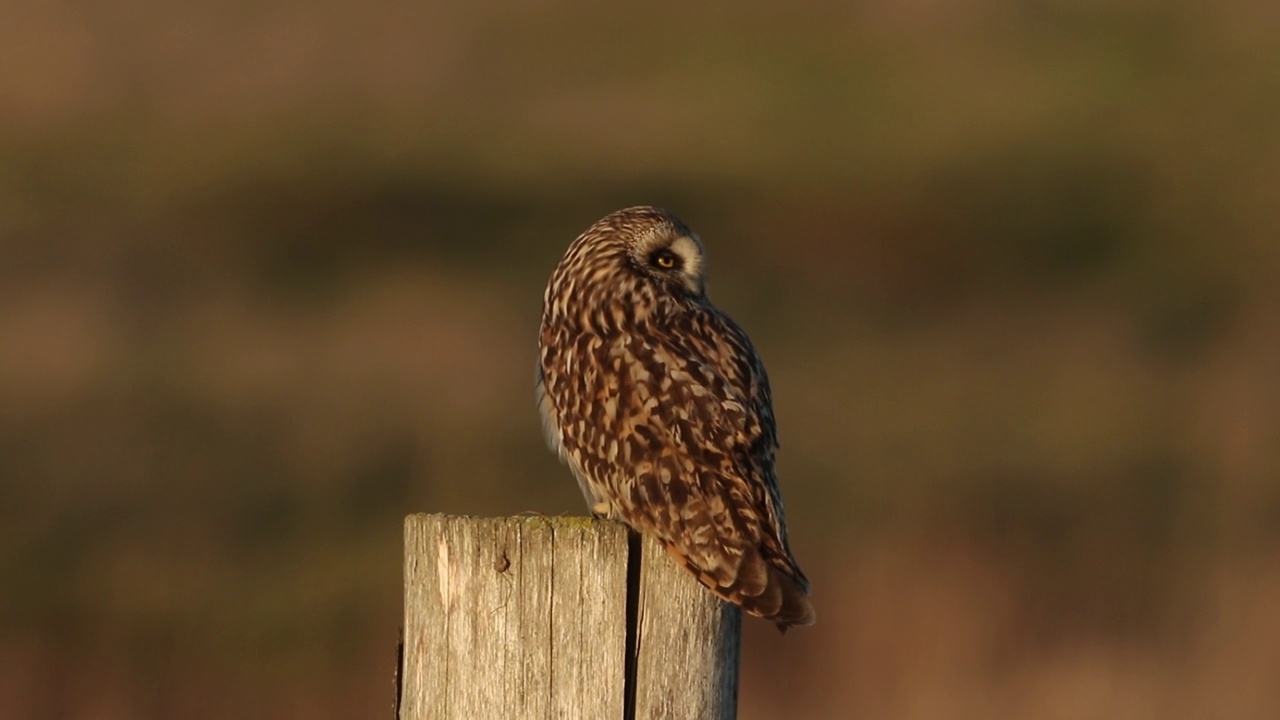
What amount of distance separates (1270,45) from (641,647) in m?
18.9

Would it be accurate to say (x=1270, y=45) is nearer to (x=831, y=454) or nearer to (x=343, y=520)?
(x=831, y=454)

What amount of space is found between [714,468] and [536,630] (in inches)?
28.4

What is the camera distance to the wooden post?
125 inches

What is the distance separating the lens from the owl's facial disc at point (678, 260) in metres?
4.48

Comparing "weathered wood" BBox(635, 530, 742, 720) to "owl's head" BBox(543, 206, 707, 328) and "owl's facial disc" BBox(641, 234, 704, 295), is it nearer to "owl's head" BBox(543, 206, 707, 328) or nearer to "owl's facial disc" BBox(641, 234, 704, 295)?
"owl's head" BBox(543, 206, 707, 328)

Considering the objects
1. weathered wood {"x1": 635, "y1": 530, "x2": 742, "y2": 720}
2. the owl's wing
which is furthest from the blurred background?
weathered wood {"x1": 635, "y1": 530, "x2": 742, "y2": 720}

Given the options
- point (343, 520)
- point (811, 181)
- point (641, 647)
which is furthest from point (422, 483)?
point (811, 181)

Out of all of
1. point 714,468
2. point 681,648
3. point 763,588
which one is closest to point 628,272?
point 714,468

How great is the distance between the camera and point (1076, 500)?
28.8ft

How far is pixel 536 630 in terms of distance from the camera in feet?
10.4

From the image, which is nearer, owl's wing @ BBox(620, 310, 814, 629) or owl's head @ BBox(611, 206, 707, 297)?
owl's wing @ BBox(620, 310, 814, 629)

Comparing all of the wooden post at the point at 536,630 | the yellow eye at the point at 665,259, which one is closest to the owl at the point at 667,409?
the yellow eye at the point at 665,259

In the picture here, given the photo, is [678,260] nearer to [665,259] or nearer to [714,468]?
[665,259]

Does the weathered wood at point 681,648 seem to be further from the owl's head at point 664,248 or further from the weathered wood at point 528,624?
the owl's head at point 664,248
